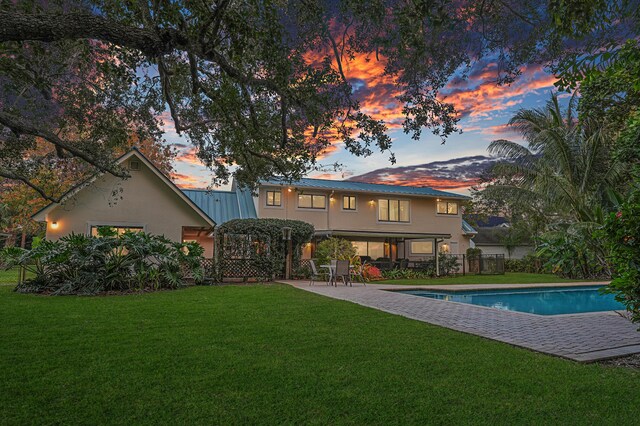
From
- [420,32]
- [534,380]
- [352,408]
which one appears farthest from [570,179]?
[352,408]

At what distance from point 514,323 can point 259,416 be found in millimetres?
6301

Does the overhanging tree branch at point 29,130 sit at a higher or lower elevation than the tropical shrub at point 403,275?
higher

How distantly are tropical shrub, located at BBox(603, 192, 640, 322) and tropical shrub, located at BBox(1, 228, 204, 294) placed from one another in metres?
12.2

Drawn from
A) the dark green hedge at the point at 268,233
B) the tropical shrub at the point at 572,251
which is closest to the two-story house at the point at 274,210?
the dark green hedge at the point at 268,233

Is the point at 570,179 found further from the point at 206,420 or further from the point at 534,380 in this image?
the point at 206,420

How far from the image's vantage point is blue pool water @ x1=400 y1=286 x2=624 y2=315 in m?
Result: 13.3

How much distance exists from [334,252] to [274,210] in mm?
5211

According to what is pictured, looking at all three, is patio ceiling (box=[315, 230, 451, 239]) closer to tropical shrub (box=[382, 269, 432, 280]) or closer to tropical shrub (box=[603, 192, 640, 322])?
tropical shrub (box=[382, 269, 432, 280])

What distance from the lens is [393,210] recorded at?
27078mm

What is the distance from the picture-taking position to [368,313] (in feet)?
28.5

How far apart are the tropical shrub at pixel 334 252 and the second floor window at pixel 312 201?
441cm

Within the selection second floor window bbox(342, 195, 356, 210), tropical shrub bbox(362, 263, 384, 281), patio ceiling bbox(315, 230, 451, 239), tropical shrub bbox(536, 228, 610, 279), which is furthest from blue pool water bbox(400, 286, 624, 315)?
second floor window bbox(342, 195, 356, 210)

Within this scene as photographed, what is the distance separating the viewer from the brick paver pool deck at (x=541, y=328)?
565 cm

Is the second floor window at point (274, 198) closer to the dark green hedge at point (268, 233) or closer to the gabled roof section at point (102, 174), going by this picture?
the dark green hedge at point (268, 233)
